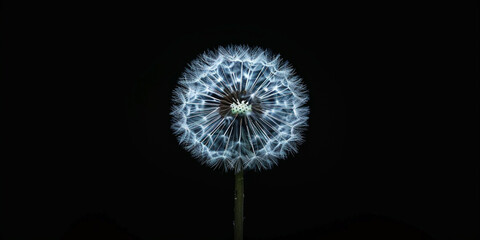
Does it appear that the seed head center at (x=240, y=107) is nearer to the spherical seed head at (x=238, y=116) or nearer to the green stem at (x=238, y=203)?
the spherical seed head at (x=238, y=116)

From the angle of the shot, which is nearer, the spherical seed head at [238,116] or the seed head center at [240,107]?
the seed head center at [240,107]

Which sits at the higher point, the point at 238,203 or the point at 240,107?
the point at 240,107

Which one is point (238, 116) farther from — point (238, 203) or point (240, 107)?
point (238, 203)

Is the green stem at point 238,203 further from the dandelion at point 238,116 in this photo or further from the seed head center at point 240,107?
the seed head center at point 240,107

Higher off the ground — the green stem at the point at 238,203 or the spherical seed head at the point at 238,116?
the spherical seed head at the point at 238,116

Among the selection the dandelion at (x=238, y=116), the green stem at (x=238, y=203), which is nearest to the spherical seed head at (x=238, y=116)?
the dandelion at (x=238, y=116)

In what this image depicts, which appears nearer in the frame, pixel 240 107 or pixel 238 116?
pixel 240 107

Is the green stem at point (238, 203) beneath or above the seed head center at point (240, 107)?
beneath

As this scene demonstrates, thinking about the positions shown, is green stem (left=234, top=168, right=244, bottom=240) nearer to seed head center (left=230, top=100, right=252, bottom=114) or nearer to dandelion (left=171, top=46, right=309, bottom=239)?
dandelion (left=171, top=46, right=309, bottom=239)

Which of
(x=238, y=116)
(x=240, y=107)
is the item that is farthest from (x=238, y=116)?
(x=240, y=107)

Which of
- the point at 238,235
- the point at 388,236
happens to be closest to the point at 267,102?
the point at 238,235
